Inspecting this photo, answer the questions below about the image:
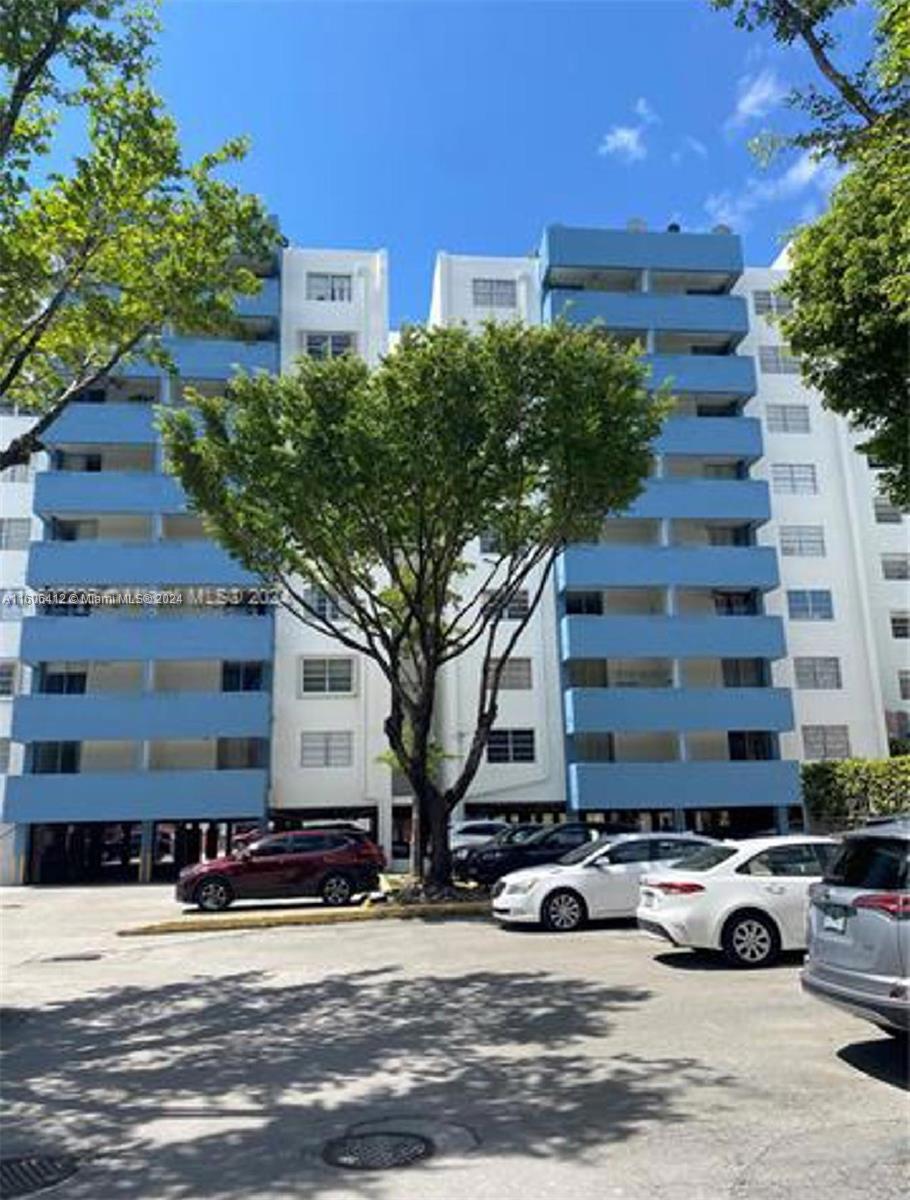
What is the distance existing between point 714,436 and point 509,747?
14.0 metres

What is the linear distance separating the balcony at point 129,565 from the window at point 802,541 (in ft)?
66.4

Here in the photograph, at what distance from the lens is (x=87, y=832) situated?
34.5 metres

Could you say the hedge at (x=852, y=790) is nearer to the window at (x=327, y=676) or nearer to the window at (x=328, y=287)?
the window at (x=327, y=676)

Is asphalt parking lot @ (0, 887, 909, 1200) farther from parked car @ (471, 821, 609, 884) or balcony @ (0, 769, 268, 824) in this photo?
balcony @ (0, 769, 268, 824)

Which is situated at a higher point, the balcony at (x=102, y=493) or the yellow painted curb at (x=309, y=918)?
the balcony at (x=102, y=493)

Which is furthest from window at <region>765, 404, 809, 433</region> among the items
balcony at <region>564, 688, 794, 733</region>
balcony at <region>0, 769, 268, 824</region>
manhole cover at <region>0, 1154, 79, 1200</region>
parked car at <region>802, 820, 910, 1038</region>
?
manhole cover at <region>0, 1154, 79, 1200</region>

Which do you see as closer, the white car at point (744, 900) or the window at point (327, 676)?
the white car at point (744, 900)

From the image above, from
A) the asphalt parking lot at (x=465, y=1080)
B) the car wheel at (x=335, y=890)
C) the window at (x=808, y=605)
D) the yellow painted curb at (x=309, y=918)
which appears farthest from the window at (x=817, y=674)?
the asphalt parking lot at (x=465, y=1080)

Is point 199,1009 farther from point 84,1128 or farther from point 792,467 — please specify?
point 792,467

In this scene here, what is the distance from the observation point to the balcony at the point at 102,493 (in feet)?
117

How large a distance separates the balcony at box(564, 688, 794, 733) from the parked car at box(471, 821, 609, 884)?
12.6 metres

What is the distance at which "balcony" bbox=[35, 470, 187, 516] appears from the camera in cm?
3556

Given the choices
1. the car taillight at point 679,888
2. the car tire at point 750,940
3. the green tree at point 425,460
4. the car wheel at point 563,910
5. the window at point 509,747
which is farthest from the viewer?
the window at point 509,747

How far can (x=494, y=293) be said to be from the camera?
134 ft
